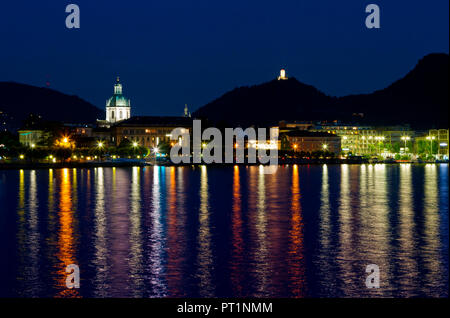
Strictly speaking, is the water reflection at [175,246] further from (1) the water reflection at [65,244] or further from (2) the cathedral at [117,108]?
(2) the cathedral at [117,108]

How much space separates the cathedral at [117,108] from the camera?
18862 cm

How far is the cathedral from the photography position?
189 meters

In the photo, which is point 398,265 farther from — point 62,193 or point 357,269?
point 62,193

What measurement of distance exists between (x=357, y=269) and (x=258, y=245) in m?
5.72

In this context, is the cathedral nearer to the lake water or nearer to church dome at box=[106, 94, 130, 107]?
church dome at box=[106, 94, 130, 107]

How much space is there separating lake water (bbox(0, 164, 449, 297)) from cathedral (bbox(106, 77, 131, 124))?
140037mm

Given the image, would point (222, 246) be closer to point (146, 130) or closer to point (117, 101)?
point (146, 130)

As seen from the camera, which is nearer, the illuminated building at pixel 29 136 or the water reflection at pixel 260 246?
the water reflection at pixel 260 246

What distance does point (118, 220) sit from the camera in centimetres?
3588

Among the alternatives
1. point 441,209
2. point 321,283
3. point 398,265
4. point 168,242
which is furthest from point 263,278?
point 441,209

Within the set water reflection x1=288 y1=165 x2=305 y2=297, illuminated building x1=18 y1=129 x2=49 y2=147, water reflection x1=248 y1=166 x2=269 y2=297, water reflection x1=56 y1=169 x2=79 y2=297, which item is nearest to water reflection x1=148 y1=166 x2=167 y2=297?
water reflection x1=56 y1=169 x2=79 y2=297

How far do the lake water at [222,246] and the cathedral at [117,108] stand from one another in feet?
459

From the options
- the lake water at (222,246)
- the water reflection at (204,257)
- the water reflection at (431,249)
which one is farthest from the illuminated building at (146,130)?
the water reflection at (204,257)

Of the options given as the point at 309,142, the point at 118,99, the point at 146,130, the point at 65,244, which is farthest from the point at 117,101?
the point at 65,244
